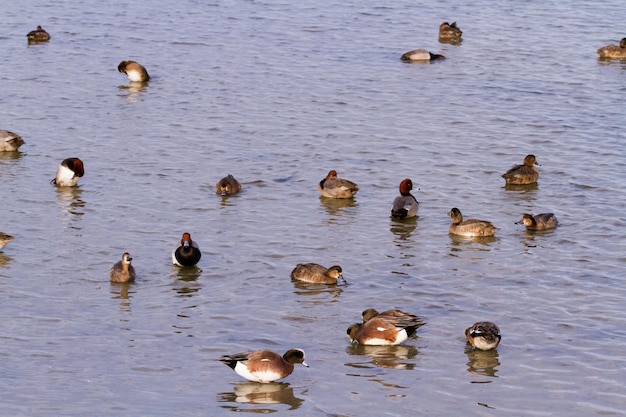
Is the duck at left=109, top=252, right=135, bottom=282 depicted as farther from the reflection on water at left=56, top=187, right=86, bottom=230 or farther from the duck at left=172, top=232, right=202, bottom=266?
the reflection on water at left=56, top=187, right=86, bottom=230

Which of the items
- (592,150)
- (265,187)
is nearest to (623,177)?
(592,150)

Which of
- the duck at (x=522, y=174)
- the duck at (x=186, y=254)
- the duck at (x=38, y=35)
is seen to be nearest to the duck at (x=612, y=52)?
the duck at (x=522, y=174)

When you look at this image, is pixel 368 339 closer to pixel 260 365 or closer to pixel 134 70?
pixel 260 365

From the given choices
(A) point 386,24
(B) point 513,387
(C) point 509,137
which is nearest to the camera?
(B) point 513,387

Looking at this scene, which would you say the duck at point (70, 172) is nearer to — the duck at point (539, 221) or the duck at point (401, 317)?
the duck at point (539, 221)

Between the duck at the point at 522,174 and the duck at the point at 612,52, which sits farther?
the duck at the point at 612,52

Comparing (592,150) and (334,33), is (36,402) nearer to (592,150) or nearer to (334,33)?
(592,150)

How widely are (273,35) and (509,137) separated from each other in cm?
1161

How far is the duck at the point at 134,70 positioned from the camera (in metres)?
29.2

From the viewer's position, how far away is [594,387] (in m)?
13.5

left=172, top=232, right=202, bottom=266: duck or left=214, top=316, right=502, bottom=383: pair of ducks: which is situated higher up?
left=172, top=232, right=202, bottom=266: duck

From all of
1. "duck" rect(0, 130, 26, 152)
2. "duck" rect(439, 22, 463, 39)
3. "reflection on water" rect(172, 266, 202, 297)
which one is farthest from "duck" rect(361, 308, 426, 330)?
"duck" rect(439, 22, 463, 39)

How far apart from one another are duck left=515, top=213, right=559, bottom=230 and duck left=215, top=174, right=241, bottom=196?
16.4ft

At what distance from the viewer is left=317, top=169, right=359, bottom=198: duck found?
20812 mm
